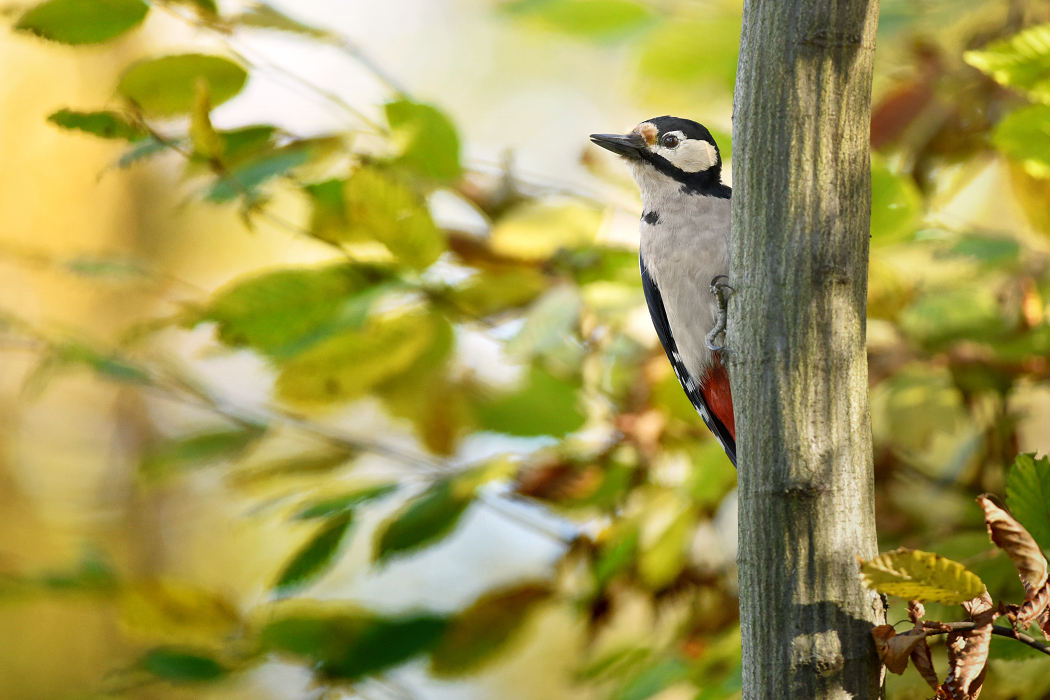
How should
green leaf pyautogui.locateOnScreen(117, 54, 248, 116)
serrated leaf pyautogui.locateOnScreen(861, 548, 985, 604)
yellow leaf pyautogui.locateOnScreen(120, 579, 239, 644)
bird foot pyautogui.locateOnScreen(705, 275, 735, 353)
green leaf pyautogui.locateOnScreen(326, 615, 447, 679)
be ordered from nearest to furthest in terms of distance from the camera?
serrated leaf pyautogui.locateOnScreen(861, 548, 985, 604)
bird foot pyautogui.locateOnScreen(705, 275, 735, 353)
green leaf pyautogui.locateOnScreen(117, 54, 248, 116)
green leaf pyautogui.locateOnScreen(326, 615, 447, 679)
yellow leaf pyautogui.locateOnScreen(120, 579, 239, 644)

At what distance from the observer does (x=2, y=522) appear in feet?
14.9

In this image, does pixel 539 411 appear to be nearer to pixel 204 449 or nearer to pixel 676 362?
pixel 676 362

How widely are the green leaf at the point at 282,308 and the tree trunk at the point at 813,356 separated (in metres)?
0.67

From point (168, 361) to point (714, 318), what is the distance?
0.99m

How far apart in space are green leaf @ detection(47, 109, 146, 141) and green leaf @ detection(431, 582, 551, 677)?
0.88m

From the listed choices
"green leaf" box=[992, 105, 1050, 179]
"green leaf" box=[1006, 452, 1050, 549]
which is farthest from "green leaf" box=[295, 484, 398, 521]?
"green leaf" box=[992, 105, 1050, 179]

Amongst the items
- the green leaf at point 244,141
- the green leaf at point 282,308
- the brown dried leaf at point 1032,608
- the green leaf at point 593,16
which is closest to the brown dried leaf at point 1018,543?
the brown dried leaf at point 1032,608

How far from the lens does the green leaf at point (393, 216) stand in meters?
1.25

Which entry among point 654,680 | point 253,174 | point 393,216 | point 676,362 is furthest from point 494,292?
point 654,680

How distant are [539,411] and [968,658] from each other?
0.89 meters

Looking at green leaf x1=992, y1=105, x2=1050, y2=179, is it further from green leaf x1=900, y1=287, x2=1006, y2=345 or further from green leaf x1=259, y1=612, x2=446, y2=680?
green leaf x1=259, y1=612, x2=446, y2=680

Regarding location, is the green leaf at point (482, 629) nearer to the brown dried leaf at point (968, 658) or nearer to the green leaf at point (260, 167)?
the green leaf at point (260, 167)

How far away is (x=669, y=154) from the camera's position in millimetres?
1548

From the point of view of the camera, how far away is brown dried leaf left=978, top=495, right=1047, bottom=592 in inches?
23.5
